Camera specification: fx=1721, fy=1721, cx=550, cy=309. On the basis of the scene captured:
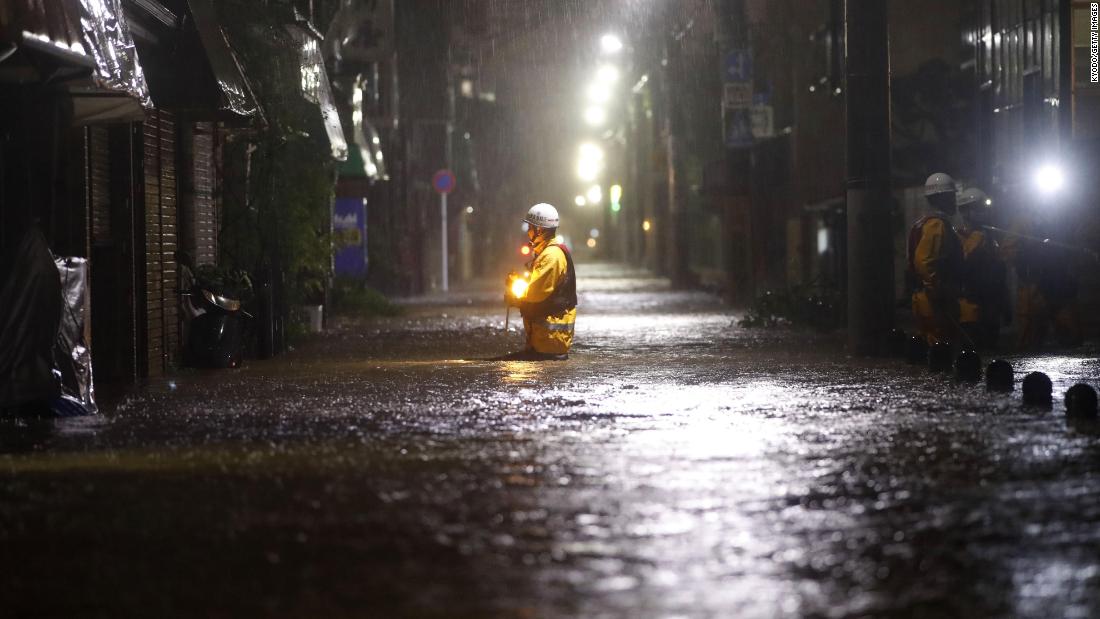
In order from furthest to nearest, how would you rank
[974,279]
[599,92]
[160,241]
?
[599,92] < [974,279] < [160,241]

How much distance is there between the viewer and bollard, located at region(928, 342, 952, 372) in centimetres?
1653

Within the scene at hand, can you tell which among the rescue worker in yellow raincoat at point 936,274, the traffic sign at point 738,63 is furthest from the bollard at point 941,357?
the traffic sign at point 738,63

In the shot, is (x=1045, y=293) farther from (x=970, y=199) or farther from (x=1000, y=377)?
(x=1000, y=377)

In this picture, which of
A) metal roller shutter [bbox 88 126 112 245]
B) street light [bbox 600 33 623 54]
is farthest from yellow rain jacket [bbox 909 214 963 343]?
street light [bbox 600 33 623 54]

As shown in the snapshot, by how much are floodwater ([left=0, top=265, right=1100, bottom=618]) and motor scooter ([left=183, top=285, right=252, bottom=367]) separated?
10.5 feet

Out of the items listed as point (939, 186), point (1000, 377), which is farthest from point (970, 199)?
point (1000, 377)

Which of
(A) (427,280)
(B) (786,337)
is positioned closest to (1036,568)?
(B) (786,337)

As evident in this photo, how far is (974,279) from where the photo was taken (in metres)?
18.9

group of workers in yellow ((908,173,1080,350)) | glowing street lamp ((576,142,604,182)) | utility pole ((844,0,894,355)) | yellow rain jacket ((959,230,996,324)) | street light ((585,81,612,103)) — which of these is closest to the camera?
group of workers in yellow ((908,173,1080,350))

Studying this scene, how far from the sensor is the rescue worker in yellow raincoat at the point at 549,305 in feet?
63.9

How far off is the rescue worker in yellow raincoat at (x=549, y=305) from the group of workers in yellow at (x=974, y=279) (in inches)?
152

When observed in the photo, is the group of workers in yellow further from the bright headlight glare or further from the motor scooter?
the motor scooter

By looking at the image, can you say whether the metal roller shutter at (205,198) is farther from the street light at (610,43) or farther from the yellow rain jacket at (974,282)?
the street light at (610,43)

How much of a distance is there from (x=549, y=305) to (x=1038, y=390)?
7589mm
